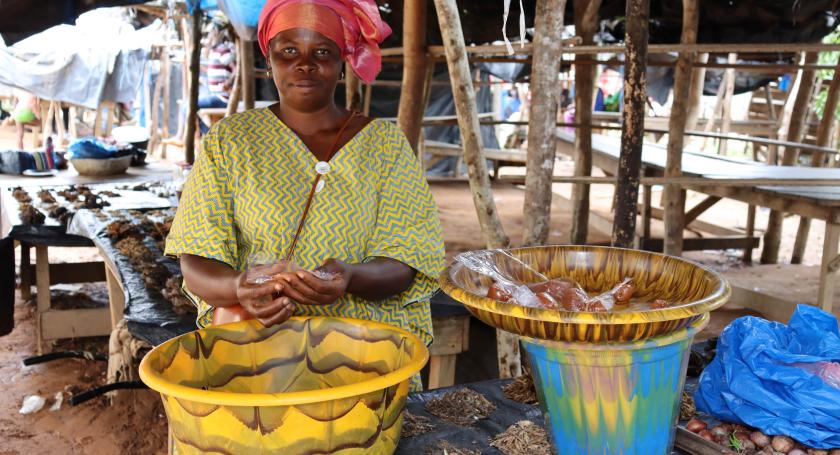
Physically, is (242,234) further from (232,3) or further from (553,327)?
(232,3)

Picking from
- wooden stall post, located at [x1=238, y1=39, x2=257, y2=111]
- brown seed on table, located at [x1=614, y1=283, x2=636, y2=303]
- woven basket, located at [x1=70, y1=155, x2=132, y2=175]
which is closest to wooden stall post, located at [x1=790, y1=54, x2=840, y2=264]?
wooden stall post, located at [x1=238, y1=39, x2=257, y2=111]

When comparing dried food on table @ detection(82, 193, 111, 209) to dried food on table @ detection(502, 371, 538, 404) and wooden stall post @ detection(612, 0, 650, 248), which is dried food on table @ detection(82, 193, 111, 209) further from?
dried food on table @ detection(502, 371, 538, 404)

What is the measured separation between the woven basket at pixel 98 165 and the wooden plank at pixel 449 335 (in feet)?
17.7

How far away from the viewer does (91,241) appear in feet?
13.9

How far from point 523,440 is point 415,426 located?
23cm

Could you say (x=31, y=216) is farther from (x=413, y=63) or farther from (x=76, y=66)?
(x=76, y=66)

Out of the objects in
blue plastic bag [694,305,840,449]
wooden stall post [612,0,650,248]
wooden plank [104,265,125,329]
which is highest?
wooden stall post [612,0,650,248]

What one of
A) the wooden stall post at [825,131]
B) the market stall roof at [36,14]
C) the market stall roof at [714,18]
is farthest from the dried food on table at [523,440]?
the wooden stall post at [825,131]

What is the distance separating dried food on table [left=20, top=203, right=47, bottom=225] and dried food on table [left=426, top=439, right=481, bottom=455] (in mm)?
3779

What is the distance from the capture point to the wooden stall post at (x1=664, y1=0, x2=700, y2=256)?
459 centimetres

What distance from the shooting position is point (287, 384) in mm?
1392

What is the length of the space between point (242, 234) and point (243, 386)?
0.47 m

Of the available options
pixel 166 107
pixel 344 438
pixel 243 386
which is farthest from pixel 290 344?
pixel 166 107

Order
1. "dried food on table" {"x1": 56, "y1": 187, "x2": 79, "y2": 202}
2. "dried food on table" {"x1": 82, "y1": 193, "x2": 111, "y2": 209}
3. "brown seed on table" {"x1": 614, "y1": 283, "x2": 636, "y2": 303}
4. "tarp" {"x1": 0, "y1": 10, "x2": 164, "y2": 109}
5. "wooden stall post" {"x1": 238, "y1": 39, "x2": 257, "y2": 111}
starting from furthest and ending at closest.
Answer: "tarp" {"x1": 0, "y1": 10, "x2": 164, "y2": 109}, "wooden stall post" {"x1": 238, "y1": 39, "x2": 257, "y2": 111}, "dried food on table" {"x1": 56, "y1": 187, "x2": 79, "y2": 202}, "dried food on table" {"x1": 82, "y1": 193, "x2": 111, "y2": 209}, "brown seed on table" {"x1": 614, "y1": 283, "x2": 636, "y2": 303}
